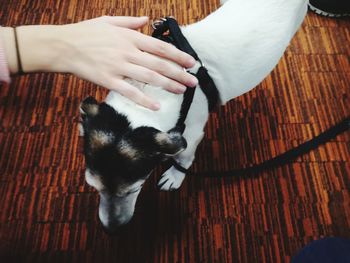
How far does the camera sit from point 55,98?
167 cm

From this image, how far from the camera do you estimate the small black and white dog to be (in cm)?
91

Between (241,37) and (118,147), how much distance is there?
0.59 m

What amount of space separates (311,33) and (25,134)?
5.37 feet

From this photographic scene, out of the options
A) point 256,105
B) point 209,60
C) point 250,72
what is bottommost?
point 256,105

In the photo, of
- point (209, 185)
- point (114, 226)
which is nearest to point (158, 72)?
point (114, 226)

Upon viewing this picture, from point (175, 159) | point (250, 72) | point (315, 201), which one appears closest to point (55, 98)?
point (175, 159)

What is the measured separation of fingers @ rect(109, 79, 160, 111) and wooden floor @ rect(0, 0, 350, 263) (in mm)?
639

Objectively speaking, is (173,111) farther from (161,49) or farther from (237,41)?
(237,41)

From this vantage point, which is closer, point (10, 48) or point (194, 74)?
point (10, 48)

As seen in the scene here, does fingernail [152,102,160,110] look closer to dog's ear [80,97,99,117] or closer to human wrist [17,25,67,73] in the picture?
dog's ear [80,97,99,117]

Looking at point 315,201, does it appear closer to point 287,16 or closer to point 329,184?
point 329,184

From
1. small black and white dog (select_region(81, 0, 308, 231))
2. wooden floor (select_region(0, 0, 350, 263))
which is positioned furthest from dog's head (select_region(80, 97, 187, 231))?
wooden floor (select_region(0, 0, 350, 263))

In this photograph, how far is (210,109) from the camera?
1229 millimetres

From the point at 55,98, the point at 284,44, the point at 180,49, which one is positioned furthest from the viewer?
the point at 55,98
